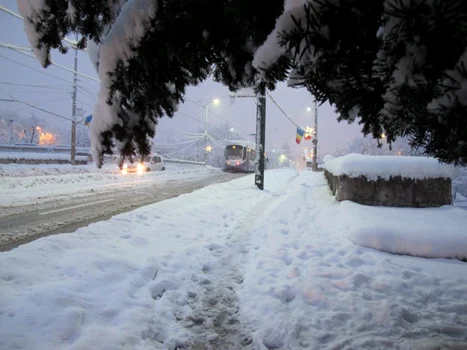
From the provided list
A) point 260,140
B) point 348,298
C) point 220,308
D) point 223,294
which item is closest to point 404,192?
point 348,298

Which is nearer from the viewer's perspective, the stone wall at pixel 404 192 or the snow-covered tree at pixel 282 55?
the snow-covered tree at pixel 282 55

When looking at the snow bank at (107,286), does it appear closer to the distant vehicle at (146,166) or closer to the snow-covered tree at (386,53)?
the snow-covered tree at (386,53)

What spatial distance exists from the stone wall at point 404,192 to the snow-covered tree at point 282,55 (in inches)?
242

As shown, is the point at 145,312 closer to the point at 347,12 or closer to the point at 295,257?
the point at 295,257

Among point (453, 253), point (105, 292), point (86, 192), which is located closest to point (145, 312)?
point (105, 292)

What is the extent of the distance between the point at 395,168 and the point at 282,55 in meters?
7.25

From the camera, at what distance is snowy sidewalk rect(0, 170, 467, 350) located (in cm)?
270

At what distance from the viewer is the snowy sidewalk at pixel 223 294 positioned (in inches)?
106

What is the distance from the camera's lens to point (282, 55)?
142 cm

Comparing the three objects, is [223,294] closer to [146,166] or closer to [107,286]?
[107,286]

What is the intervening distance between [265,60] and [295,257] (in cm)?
A: 389

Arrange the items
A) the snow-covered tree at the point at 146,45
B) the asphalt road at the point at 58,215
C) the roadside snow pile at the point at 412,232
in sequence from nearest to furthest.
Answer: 1. the snow-covered tree at the point at 146,45
2. the roadside snow pile at the point at 412,232
3. the asphalt road at the point at 58,215

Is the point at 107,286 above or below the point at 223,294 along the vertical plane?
above

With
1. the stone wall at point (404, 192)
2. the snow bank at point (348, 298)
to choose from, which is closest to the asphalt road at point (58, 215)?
the snow bank at point (348, 298)
